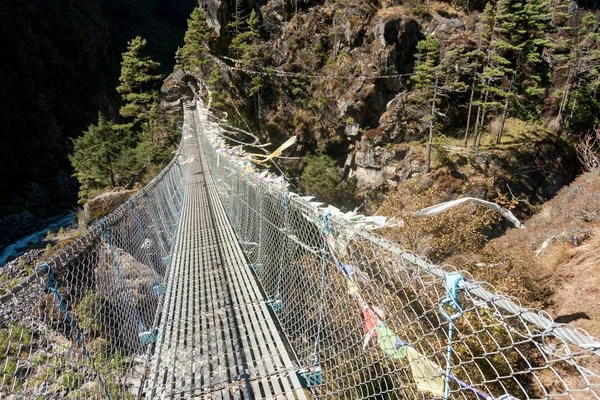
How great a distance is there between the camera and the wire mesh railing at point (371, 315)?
0.90m

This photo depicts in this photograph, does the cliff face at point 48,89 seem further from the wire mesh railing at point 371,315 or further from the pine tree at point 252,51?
the wire mesh railing at point 371,315

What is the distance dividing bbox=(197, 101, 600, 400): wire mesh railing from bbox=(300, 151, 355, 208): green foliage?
12.8 meters

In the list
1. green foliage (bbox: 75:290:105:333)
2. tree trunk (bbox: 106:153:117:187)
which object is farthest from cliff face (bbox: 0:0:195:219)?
green foliage (bbox: 75:290:105:333)

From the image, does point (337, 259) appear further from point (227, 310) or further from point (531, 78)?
point (531, 78)

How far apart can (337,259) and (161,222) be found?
12.9 feet

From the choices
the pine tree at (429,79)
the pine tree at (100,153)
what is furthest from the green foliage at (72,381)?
the pine tree at (429,79)

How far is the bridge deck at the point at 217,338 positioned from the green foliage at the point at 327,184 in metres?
13.8

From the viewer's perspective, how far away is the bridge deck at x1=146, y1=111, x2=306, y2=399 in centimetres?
205

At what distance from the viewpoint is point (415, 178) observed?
14984 millimetres

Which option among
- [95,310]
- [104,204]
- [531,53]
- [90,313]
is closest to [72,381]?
[95,310]

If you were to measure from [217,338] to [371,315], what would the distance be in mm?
1312

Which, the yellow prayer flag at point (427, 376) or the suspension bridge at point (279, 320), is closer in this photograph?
the suspension bridge at point (279, 320)

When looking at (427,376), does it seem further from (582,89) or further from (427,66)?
(582,89)

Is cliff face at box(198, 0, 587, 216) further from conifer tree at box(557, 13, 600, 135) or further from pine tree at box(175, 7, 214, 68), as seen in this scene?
conifer tree at box(557, 13, 600, 135)
